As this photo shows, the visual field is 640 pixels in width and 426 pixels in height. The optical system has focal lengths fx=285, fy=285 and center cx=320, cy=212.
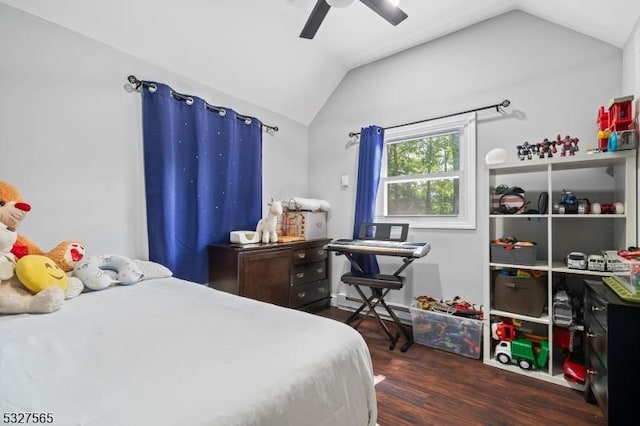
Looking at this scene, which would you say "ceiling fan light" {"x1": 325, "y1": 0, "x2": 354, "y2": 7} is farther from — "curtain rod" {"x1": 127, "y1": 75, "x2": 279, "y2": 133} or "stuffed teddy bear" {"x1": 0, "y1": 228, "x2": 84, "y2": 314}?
"stuffed teddy bear" {"x1": 0, "y1": 228, "x2": 84, "y2": 314}

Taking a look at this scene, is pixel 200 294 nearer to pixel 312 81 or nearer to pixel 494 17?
pixel 312 81

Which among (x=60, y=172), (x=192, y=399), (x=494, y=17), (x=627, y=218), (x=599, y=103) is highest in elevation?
(x=494, y=17)

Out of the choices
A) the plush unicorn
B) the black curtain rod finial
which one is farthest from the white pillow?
the black curtain rod finial

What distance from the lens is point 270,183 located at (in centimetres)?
328

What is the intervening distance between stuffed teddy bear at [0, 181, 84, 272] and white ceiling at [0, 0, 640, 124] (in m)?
1.15

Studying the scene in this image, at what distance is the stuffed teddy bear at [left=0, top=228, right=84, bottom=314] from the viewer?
4.19 ft

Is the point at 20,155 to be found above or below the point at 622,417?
above

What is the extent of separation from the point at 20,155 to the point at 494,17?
12.0 feet

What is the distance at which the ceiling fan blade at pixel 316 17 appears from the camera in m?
1.83

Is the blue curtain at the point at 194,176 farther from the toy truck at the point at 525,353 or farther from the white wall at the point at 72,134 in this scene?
the toy truck at the point at 525,353

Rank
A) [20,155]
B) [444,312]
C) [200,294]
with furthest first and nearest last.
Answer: [444,312]
[20,155]
[200,294]

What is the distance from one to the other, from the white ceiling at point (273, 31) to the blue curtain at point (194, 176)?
32 cm

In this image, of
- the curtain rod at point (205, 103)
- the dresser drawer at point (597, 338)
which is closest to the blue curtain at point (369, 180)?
the curtain rod at point (205, 103)

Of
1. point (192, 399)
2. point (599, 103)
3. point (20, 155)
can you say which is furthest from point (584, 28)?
point (20, 155)
